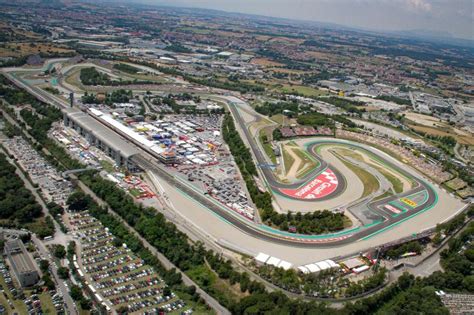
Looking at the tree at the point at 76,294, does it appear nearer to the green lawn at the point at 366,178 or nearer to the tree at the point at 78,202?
the tree at the point at 78,202

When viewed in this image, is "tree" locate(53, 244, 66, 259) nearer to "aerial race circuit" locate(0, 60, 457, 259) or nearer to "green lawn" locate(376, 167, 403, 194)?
"aerial race circuit" locate(0, 60, 457, 259)

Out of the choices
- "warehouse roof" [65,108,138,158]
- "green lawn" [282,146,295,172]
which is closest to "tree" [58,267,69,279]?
"warehouse roof" [65,108,138,158]

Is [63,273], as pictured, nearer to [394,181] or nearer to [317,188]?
[317,188]

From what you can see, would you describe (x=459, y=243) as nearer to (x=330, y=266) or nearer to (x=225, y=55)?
(x=330, y=266)

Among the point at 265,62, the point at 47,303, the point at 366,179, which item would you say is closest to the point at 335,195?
the point at 366,179

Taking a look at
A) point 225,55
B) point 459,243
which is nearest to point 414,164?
point 459,243

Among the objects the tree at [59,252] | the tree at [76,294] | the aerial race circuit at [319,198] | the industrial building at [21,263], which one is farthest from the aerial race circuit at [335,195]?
the industrial building at [21,263]
